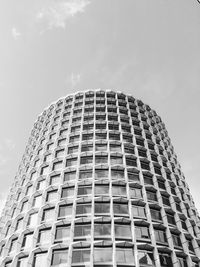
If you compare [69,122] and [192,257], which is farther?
[69,122]

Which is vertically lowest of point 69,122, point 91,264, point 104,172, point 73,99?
point 91,264

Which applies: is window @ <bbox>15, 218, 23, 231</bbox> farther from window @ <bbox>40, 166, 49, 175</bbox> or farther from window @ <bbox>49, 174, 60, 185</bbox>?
window @ <bbox>40, 166, 49, 175</bbox>

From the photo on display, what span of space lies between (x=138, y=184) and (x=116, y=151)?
24.9 feet

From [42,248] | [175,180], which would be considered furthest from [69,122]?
[42,248]

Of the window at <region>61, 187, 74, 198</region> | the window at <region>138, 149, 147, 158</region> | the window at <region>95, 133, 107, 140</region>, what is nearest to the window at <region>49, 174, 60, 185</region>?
the window at <region>61, 187, 74, 198</region>

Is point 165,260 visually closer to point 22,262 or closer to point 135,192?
point 135,192

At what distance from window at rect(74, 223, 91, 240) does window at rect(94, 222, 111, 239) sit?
85 cm

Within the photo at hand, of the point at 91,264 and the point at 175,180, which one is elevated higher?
the point at 175,180

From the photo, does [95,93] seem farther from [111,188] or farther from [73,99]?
[111,188]

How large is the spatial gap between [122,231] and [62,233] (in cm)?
709

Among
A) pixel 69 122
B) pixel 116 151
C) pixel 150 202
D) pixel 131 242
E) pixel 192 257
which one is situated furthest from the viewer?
pixel 69 122

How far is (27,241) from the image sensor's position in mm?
36750

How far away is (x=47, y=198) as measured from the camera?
4134 cm

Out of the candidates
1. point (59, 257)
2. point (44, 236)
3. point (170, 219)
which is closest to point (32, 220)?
point (44, 236)
